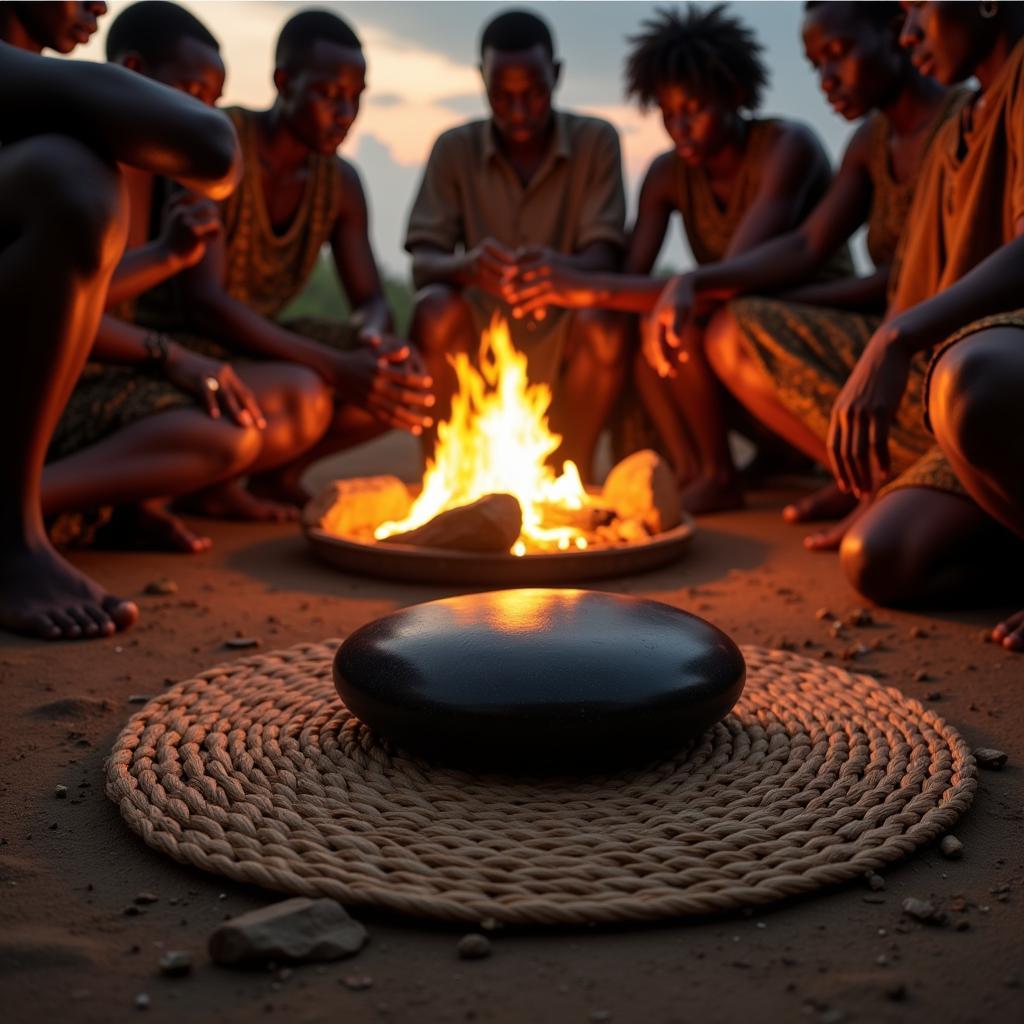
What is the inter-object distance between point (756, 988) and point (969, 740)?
0.95 m

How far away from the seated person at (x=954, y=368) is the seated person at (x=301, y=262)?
1783 millimetres

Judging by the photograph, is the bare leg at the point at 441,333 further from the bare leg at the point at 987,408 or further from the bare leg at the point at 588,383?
the bare leg at the point at 987,408

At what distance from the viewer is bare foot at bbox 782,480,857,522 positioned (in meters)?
4.07

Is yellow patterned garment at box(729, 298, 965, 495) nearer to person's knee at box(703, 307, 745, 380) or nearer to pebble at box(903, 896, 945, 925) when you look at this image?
person's knee at box(703, 307, 745, 380)

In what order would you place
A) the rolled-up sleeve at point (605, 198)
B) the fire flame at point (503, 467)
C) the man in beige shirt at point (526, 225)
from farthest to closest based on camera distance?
1. the rolled-up sleeve at point (605, 198)
2. the man in beige shirt at point (526, 225)
3. the fire flame at point (503, 467)

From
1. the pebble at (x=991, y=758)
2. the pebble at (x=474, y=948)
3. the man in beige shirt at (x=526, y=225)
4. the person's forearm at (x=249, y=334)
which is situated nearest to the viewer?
the pebble at (x=474, y=948)

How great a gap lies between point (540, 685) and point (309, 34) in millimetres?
3272

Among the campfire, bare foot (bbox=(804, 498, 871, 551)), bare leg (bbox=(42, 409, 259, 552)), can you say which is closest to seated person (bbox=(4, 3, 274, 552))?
bare leg (bbox=(42, 409, 259, 552))

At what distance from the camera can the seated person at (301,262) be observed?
4.10 m

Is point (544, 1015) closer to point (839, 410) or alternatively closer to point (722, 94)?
point (839, 410)

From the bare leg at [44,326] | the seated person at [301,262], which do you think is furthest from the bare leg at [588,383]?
the bare leg at [44,326]

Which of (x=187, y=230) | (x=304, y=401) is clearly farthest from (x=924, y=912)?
(x=304, y=401)

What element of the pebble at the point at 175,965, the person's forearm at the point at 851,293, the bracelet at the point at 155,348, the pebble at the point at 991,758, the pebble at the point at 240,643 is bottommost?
the pebble at the point at 240,643

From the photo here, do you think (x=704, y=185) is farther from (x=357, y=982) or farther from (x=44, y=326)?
(x=357, y=982)
